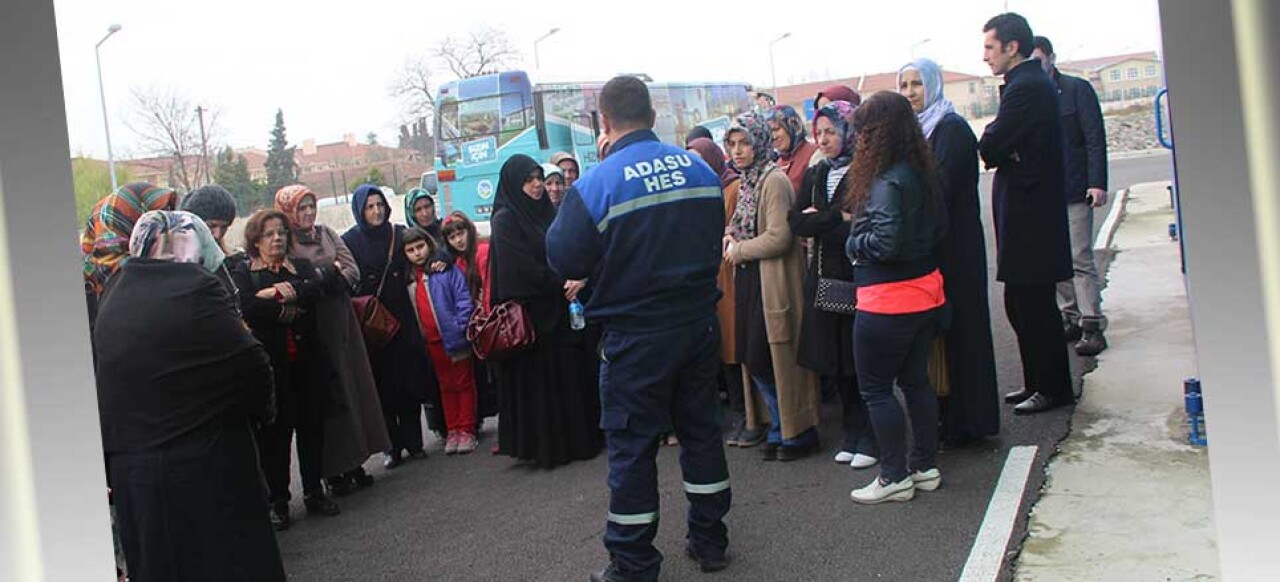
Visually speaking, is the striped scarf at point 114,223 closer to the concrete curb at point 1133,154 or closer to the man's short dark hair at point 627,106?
the man's short dark hair at point 627,106

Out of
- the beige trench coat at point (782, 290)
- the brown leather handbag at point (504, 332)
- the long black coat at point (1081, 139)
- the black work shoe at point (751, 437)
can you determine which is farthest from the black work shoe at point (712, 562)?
the long black coat at point (1081, 139)

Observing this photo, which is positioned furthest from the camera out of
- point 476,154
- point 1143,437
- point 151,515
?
point 476,154

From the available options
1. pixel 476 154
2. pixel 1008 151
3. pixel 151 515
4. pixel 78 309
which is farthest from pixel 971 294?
pixel 476 154

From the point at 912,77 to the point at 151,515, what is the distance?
4.04 meters

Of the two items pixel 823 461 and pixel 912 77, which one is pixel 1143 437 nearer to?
pixel 823 461

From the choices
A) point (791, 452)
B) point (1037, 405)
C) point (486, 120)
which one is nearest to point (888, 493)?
point (791, 452)

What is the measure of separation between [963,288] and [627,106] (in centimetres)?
206

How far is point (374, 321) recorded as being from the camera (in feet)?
20.6

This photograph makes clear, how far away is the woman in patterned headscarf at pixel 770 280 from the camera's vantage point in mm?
5531

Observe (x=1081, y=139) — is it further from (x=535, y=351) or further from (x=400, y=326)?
(x=400, y=326)

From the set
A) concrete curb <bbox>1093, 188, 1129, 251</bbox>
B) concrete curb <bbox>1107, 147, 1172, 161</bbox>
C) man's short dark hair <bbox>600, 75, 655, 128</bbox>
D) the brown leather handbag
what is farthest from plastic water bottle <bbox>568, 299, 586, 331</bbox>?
concrete curb <bbox>1107, 147, 1172, 161</bbox>

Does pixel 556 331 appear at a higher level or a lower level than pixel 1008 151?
lower

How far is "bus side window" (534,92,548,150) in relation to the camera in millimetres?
24625

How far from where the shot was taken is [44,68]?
1925 mm
